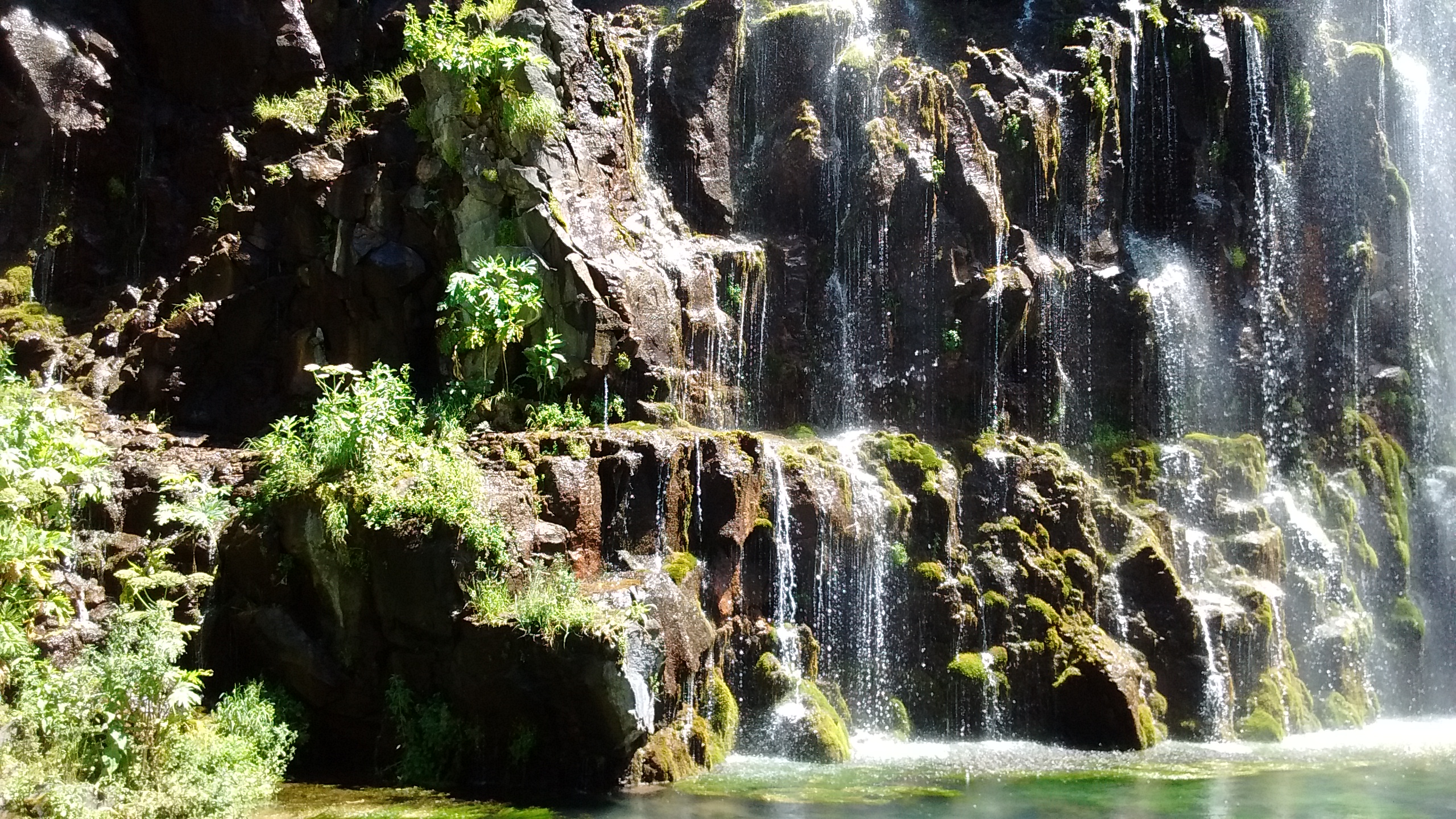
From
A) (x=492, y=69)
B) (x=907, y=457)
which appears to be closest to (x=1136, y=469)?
(x=907, y=457)

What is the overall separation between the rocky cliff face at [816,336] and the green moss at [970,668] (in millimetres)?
73

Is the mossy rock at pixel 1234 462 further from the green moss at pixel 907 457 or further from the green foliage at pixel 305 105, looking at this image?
the green foliage at pixel 305 105

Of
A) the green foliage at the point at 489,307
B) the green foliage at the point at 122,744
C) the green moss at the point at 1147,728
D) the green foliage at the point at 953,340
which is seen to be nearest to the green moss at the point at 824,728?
the green moss at the point at 1147,728

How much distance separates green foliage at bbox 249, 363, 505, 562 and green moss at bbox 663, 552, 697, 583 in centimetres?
235

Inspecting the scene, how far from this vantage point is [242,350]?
18.5 metres

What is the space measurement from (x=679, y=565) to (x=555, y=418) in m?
2.80

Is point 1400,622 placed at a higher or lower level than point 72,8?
lower

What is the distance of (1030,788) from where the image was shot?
43.5 ft

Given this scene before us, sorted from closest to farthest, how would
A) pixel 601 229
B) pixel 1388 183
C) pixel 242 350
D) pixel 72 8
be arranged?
pixel 601 229 → pixel 242 350 → pixel 72 8 → pixel 1388 183

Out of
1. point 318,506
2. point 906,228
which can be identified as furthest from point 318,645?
point 906,228

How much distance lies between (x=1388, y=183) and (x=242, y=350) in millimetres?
23002

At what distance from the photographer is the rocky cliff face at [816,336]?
14.1 metres

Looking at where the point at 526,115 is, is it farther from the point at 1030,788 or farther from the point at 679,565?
the point at 1030,788

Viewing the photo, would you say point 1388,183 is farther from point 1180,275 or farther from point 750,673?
point 750,673
